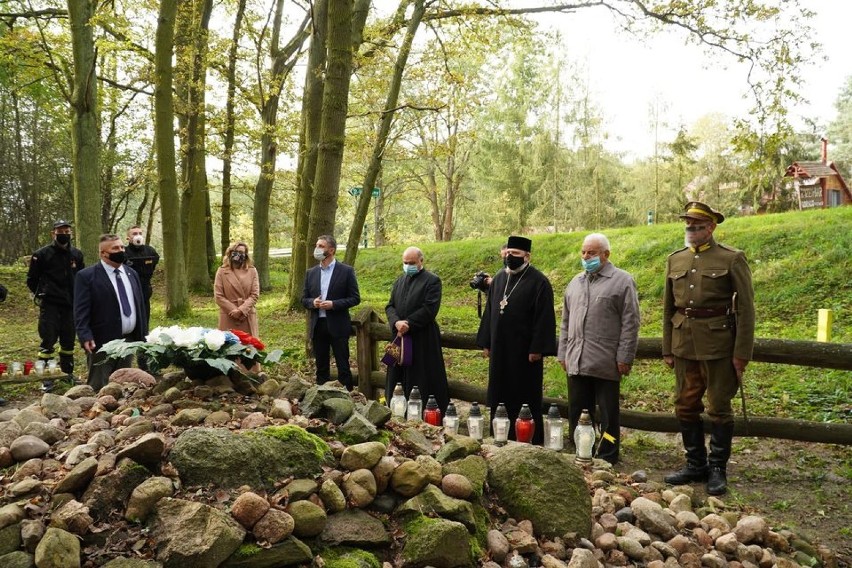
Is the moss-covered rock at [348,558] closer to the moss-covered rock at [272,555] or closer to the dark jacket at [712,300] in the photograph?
the moss-covered rock at [272,555]

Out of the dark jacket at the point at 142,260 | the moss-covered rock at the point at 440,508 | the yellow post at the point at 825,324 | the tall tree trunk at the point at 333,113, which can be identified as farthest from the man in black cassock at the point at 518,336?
the dark jacket at the point at 142,260

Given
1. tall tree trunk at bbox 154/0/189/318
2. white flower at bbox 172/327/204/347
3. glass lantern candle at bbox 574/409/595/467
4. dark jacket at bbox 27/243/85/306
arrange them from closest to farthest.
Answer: white flower at bbox 172/327/204/347, glass lantern candle at bbox 574/409/595/467, dark jacket at bbox 27/243/85/306, tall tree trunk at bbox 154/0/189/318

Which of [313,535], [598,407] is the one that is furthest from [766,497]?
[313,535]

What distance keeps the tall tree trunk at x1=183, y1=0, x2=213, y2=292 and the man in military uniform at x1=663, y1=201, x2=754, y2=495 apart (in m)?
14.3

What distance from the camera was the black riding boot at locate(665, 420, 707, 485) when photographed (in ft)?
16.7

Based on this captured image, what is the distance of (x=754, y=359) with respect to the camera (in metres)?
5.30

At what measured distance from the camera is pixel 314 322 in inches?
304

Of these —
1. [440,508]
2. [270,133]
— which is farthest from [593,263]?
[270,133]

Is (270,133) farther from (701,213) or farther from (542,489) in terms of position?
(542,489)

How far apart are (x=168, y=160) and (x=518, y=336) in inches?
395

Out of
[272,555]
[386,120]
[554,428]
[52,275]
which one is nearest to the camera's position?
[272,555]

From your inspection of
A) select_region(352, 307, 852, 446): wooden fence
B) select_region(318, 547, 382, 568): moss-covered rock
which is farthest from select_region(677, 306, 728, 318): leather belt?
select_region(318, 547, 382, 568): moss-covered rock

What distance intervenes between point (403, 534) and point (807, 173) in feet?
84.9

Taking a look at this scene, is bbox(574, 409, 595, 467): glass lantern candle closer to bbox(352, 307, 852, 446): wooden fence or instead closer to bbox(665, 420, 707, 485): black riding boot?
bbox(665, 420, 707, 485): black riding boot
